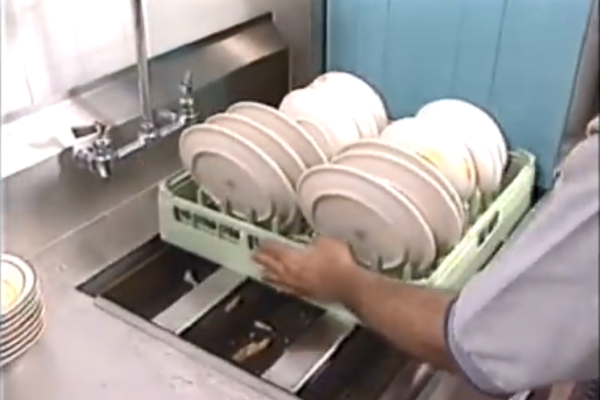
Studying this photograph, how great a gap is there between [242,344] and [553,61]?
0.54 meters

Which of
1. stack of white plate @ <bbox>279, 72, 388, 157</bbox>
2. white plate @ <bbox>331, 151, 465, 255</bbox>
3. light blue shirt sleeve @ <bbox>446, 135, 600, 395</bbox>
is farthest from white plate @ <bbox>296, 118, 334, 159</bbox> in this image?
light blue shirt sleeve @ <bbox>446, 135, 600, 395</bbox>

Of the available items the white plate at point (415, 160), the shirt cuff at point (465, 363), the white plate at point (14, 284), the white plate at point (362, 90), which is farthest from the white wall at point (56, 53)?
the shirt cuff at point (465, 363)

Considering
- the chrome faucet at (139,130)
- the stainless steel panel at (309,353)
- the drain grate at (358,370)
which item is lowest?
the drain grate at (358,370)

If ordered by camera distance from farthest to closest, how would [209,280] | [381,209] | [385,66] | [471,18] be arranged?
[385,66] → [471,18] → [209,280] → [381,209]

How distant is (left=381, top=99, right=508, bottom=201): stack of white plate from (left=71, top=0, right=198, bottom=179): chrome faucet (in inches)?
11.5

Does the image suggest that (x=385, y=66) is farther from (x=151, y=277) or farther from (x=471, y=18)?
(x=151, y=277)

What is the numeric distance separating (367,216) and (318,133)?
0.18 meters

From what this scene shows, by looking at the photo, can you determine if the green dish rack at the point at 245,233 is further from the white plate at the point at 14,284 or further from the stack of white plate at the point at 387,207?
the white plate at the point at 14,284

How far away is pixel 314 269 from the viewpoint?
2.84ft

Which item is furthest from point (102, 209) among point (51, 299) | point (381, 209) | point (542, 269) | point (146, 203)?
point (542, 269)

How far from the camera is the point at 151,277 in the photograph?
105 centimetres

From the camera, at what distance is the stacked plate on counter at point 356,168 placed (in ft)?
2.98

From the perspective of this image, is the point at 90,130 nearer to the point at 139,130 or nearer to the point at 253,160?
the point at 139,130

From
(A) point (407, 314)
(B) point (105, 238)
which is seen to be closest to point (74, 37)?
(B) point (105, 238)
